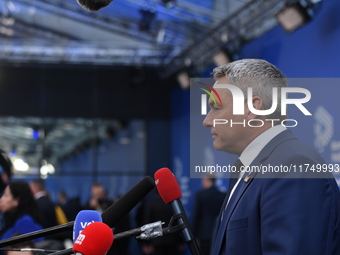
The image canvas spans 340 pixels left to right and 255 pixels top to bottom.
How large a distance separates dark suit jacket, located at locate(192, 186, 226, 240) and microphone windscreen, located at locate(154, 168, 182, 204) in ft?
16.3

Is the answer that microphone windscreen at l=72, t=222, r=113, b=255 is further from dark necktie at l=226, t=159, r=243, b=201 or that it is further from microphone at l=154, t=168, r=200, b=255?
dark necktie at l=226, t=159, r=243, b=201

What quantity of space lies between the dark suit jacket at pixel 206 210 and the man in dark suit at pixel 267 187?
4889 mm

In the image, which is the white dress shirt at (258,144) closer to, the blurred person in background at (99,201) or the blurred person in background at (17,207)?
the blurred person in background at (17,207)

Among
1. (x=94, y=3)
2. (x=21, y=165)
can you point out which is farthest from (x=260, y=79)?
(x=21, y=165)

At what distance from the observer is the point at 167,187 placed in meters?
1.60

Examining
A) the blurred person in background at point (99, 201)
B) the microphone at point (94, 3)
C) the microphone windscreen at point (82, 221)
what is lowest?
the microphone windscreen at point (82, 221)

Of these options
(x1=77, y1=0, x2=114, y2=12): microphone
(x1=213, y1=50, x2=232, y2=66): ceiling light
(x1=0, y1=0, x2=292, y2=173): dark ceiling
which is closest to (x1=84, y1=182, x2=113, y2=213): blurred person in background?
(x1=213, y1=50, x2=232, y2=66): ceiling light

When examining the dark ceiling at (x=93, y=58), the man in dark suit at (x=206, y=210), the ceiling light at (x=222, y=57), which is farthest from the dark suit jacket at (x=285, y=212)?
the ceiling light at (x=222, y=57)

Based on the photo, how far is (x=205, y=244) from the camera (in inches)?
271

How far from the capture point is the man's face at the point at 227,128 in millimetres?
1675

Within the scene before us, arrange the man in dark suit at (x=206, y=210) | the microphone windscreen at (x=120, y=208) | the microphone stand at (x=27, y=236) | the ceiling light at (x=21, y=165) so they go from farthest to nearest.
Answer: the ceiling light at (x=21, y=165) < the man in dark suit at (x=206, y=210) < the microphone windscreen at (x=120, y=208) < the microphone stand at (x=27, y=236)

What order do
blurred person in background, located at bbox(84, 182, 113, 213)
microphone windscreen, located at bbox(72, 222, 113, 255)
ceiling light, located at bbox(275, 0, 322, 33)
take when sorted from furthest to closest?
1. blurred person in background, located at bbox(84, 182, 113, 213)
2. ceiling light, located at bbox(275, 0, 322, 33)
3. microphone windscreen, located at bbox(72, 222, 113, 255)

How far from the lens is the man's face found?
5.49ft

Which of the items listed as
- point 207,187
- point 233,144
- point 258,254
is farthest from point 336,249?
point 207,187
